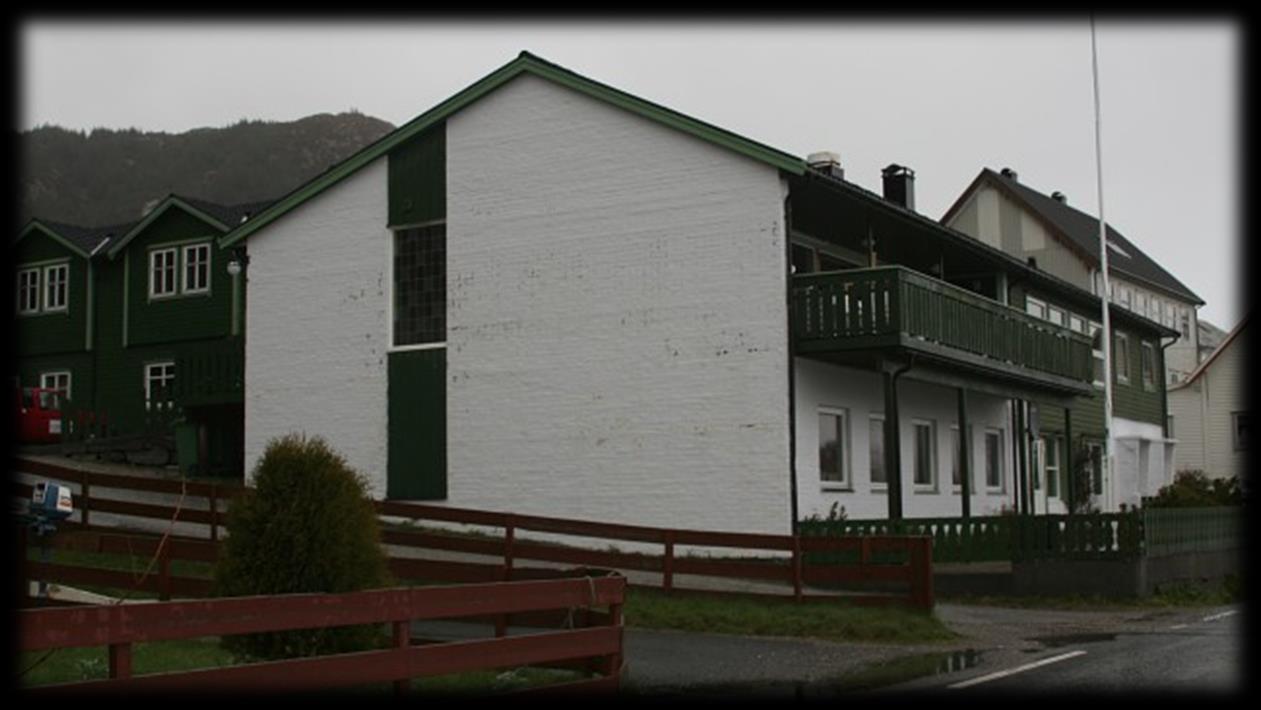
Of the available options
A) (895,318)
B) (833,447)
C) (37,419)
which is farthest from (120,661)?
(37,419)

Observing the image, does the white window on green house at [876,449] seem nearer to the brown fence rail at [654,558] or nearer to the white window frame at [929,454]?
the white window frame at [929,454]

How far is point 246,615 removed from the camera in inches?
323

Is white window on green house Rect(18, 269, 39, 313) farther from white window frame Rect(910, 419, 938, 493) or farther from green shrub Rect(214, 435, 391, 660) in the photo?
green shrub Rect(214, 435, 391, 660)

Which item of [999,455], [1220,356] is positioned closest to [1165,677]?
[999,455]

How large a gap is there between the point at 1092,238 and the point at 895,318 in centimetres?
3801

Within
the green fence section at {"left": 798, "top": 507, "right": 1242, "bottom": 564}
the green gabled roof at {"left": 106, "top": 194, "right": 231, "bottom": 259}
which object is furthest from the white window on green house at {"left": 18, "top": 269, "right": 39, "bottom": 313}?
the green fence section at {"left": 798, "top": 507, "right": 1242, "bottom": 564}

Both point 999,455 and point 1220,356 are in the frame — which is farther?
point 1220,356

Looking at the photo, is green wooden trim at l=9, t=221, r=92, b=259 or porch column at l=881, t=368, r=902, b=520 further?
green wooden trim at l=9, t=221, r=92, b=259

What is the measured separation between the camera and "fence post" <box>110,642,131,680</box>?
7512mm

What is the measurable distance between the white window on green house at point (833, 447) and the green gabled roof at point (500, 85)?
470cm

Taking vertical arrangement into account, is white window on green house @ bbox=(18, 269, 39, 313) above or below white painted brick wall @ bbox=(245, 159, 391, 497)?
above

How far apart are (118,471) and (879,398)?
637 inches

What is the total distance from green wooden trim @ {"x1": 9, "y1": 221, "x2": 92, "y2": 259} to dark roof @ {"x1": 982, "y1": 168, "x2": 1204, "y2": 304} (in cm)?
3537

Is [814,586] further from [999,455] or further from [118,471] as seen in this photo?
[118,471]
